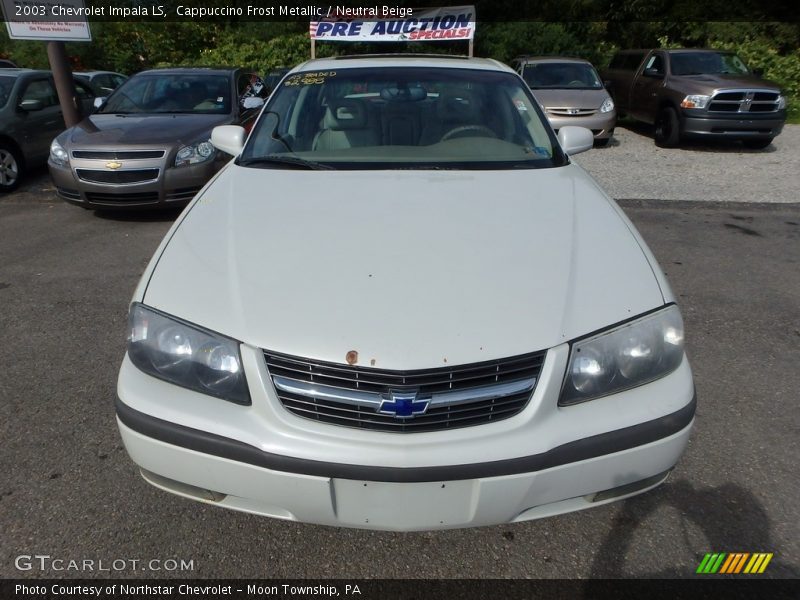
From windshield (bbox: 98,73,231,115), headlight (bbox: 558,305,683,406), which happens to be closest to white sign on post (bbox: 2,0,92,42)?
windshield (bbox: 98,73,231,115)

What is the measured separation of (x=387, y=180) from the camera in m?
2.59

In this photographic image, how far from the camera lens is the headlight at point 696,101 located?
946cm

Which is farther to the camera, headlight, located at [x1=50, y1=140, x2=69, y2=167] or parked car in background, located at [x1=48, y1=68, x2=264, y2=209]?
headlight, located at [x1=50, y1=140, x2=69, y2=167]

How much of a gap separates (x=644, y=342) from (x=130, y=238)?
510cm

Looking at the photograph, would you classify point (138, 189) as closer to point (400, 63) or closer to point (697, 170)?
point (400, 63)

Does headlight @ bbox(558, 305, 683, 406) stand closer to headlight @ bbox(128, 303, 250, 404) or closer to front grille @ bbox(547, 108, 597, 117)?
headlight @ bbox(128, 303, 250, 404)

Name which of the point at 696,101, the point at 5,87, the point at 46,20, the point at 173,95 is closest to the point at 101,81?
the point at 5,87

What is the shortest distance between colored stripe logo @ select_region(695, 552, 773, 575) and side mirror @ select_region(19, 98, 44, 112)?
8704 millimetres

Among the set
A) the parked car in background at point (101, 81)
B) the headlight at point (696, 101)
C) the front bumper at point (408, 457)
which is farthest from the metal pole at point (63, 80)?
the headlight at point (696, 101)

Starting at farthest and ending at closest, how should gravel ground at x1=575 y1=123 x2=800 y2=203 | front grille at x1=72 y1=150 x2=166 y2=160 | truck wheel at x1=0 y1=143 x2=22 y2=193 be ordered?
gravel ground at x1=575 y1=123 x2=800 y2=203
truck wheel at x1=0 y1=143 x2=22 y2=193
front grille at x1=72 y1=150 x2=166 y2=160

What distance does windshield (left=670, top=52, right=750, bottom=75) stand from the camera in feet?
34.3

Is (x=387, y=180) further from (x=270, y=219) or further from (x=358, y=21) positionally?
(x=358, y=21)

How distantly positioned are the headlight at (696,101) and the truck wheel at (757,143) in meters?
1.33

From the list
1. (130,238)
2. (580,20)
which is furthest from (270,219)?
(580,20)
